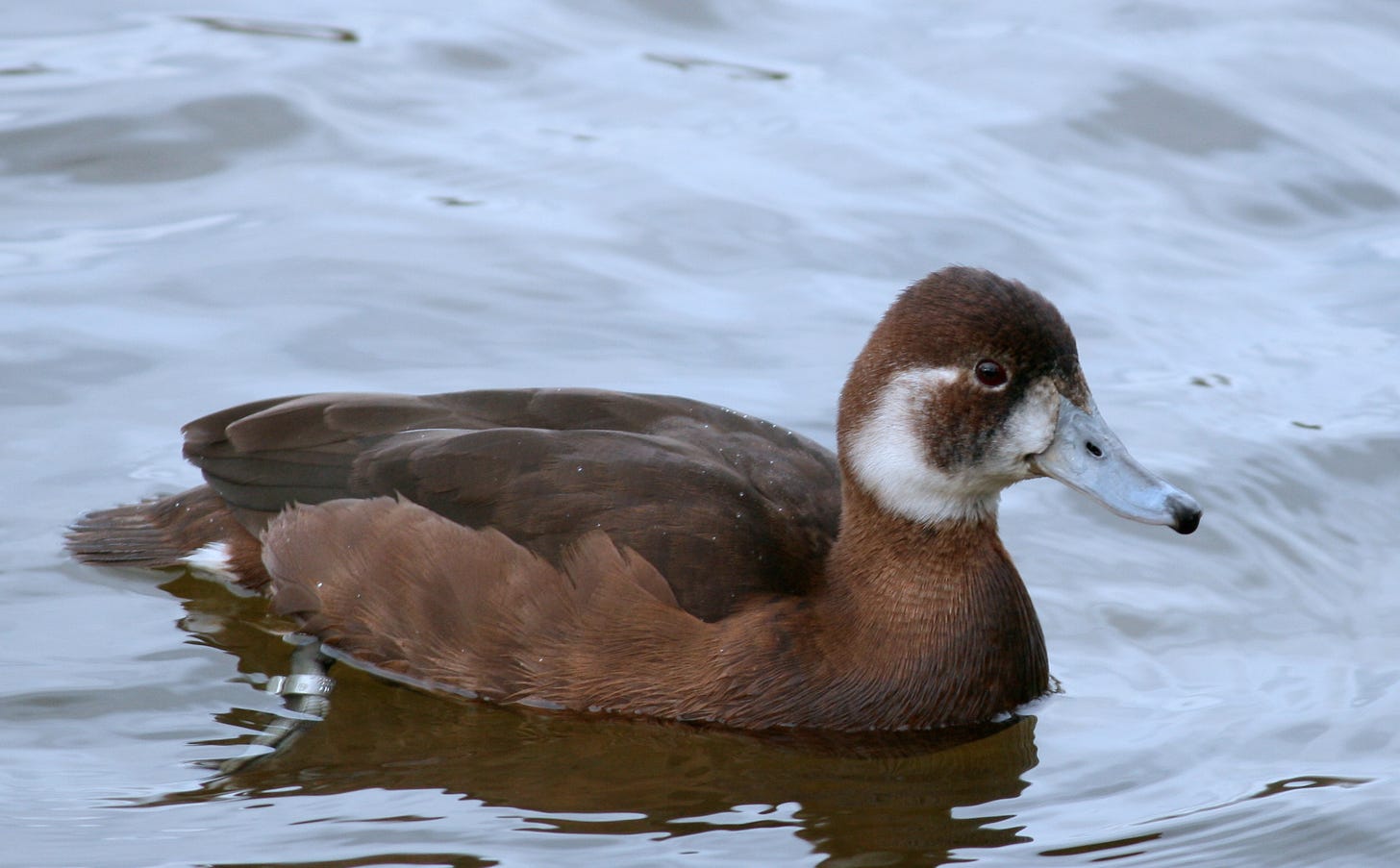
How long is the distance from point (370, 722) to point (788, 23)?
6852mm

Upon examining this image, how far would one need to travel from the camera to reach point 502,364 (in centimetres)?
898

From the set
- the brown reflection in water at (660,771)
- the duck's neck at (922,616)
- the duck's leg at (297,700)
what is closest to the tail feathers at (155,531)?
the duck's leg at (297,700)

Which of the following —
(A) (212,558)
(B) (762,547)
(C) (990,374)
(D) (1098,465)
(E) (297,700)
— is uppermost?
(C) (990,374)

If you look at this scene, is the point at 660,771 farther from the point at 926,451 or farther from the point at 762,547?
the point at 926,451

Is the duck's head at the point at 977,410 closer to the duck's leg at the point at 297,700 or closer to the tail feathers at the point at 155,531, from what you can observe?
the duck's leg at the point at 297,700

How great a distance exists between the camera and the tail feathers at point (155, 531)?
7227 millimetres

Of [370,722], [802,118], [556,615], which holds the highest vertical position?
[802,118]

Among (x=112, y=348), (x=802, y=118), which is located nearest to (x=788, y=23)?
(x=802, y=118)

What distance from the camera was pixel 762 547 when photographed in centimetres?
644

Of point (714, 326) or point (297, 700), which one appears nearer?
point (297, 700)

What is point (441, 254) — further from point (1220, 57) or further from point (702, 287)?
point (1220, 57)

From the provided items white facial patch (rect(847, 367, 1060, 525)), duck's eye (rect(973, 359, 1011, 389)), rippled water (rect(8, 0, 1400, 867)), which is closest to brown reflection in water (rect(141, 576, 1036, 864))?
rippled water (rect(8, 0, 1400, 867))

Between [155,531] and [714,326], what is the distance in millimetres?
2973

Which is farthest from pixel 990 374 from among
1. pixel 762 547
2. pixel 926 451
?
pixel 762 547
